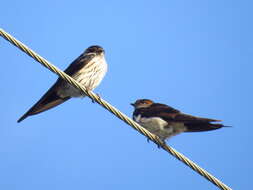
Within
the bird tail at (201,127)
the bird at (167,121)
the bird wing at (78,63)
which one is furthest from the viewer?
the bird wing at (78,63)

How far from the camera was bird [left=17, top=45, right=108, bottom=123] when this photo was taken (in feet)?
26.4

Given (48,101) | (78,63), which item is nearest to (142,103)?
(78,63)

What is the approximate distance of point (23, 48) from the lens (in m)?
5.52

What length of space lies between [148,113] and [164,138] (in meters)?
Result: 0.43

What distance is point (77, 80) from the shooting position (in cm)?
815

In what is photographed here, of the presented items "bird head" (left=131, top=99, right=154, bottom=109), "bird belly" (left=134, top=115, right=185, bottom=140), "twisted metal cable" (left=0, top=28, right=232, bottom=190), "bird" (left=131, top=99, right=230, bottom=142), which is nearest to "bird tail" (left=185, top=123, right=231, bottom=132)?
"bird" (left=131, top=99, right=230, bottom=142)

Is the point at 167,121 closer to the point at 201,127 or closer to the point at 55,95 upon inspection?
the point at 201,127

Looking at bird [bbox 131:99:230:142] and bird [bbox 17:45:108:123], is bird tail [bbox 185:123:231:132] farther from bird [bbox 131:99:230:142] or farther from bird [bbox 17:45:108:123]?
bird [bbox 17:45:108:123]

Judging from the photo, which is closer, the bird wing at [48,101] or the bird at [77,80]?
the bird wing at [48,101]

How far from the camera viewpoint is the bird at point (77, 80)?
805 cm

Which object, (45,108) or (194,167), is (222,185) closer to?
(194,167)

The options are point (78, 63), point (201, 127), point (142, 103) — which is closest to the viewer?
point (201, 127)

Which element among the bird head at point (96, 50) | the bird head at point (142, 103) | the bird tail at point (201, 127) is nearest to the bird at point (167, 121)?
the bird tail at point (201, 127)

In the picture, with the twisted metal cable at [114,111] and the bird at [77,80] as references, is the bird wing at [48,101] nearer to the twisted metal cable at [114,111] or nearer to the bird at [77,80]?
the bird at [77,80]
